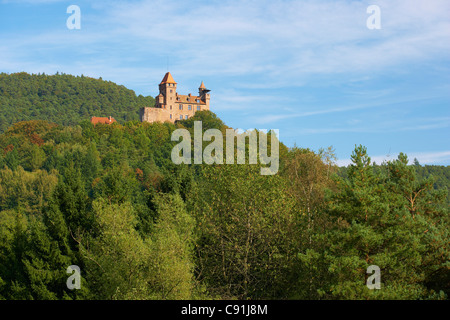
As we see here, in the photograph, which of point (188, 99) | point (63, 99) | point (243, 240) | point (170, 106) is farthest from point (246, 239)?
point (63, 99)

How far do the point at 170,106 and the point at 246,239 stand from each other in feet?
257

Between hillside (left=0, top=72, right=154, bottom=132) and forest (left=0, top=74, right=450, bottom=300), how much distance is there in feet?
441

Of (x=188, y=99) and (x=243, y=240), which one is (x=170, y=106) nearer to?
(x=188, y=99)

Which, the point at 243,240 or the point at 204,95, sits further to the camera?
the point at 204,95

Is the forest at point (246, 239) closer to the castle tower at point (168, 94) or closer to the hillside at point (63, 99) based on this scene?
the castle tower at point (168, 94)

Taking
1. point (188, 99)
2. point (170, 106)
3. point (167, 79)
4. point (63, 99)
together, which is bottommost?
point (170, 106)

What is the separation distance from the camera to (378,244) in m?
24.0

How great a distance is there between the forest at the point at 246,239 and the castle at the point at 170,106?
65792 millimetres

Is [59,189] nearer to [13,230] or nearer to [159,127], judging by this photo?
[13,230]

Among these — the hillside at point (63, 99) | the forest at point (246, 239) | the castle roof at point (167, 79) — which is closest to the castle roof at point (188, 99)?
the castle roof at point (167, 79)

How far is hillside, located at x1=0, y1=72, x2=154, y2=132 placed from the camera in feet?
563

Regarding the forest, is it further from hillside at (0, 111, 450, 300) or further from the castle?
A: the castle

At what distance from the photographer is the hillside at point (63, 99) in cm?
17150

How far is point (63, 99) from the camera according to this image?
603 feet
